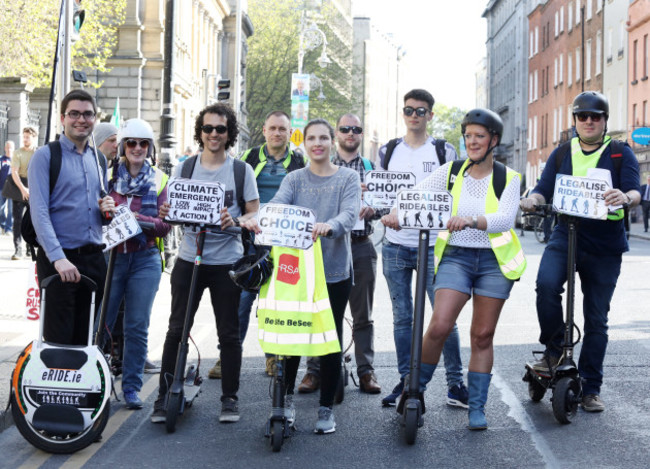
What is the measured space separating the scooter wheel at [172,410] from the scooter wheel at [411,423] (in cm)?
137

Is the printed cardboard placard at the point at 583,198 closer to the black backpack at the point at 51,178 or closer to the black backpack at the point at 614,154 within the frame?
the black backpack at the point at 614,154

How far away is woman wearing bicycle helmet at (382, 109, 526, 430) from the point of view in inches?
265

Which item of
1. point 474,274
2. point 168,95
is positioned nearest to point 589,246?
point 474,274

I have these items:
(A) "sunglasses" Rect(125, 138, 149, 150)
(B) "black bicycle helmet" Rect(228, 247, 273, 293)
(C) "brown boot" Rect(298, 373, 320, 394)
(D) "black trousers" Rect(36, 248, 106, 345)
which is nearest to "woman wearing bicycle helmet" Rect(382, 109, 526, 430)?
(B) "black bicycle helmet" Rect(228, 247, 273, 293)

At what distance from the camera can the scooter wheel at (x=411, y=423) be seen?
6.43 metres

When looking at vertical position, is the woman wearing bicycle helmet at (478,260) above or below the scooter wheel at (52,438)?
above

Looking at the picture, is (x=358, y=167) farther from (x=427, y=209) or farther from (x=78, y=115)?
(x=78, y=115)

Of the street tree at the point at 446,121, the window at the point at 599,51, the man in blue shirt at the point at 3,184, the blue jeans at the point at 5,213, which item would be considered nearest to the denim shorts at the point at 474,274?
the man in blue shirt at the point at 3,184

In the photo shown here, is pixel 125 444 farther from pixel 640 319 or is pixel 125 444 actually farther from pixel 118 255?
pixel 640 319

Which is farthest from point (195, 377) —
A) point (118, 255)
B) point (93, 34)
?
point (93, 34)

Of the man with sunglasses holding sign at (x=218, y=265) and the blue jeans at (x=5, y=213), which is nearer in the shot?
the man with sunglasses holding sign at (x=218, y=265)

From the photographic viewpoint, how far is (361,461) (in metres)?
6.08

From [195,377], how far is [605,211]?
2.90 m

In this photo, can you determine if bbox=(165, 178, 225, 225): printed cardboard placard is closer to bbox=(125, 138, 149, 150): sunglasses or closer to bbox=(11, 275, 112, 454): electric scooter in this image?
bbox=(125, 138, 149, 150): sunglasses
